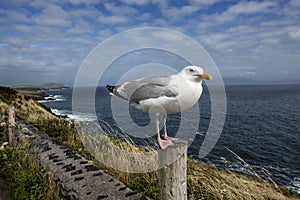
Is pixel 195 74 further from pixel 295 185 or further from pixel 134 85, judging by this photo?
pixel 295 185

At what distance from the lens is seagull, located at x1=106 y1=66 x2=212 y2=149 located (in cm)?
257

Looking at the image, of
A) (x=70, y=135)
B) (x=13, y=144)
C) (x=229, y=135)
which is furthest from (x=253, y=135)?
(x=13, y=144)

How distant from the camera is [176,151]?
2.86 metres

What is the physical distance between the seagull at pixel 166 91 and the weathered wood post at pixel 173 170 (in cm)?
11

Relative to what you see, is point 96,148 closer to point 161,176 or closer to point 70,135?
point 70,135

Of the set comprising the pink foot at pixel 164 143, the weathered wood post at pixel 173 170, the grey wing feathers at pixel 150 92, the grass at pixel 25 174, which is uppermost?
the grey wing feathers at pixel 150 92

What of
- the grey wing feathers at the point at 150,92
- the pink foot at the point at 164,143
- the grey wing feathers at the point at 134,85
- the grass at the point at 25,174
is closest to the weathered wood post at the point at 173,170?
the pink foot at the point at 164,143

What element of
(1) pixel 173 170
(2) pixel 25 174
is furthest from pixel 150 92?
(2) pixel 25 174

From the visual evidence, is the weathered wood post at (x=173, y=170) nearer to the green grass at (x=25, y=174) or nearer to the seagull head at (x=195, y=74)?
the seagull head at (x=195, y=74)

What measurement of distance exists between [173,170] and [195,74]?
1.16 metres

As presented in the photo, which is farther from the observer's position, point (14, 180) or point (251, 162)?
point (251, 162)

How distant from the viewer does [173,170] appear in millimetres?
2924

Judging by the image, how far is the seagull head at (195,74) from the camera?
2568mm

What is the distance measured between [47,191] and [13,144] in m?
3.07
